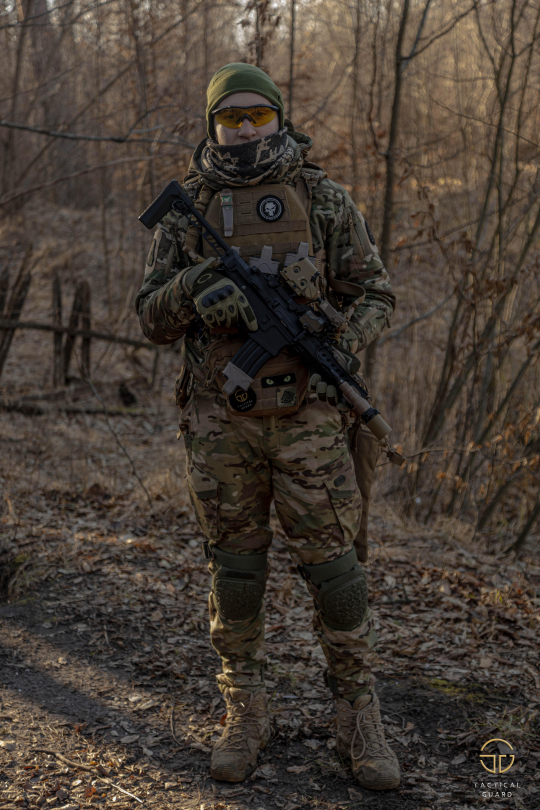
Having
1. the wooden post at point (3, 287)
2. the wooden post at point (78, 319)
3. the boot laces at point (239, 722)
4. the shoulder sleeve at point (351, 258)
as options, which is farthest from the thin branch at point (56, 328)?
the boot laces at point (239, 722)

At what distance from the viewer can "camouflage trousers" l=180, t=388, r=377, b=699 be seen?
2.24m

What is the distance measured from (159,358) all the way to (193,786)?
242 inches

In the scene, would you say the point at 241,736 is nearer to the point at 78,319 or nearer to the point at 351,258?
the point at 351,258

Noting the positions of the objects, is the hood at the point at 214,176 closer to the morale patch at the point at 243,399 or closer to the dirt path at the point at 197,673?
the morale patch at the point at 243,399

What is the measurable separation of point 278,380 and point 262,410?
120 millimetres

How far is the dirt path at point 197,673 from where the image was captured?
2232 millimetres

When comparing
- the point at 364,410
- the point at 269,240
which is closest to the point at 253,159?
the point at 269,240

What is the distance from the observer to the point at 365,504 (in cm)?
245

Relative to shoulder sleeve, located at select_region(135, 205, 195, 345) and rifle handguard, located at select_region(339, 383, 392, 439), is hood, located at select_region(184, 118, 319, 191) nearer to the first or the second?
shoulder sleeve, located at select_region(135, 205, 195, 345)

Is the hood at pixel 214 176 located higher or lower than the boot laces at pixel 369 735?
higher

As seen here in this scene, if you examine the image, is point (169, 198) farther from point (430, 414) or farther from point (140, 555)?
point (430, 414)

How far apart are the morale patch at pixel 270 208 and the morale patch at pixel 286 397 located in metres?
0.58

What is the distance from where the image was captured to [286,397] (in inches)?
86.5

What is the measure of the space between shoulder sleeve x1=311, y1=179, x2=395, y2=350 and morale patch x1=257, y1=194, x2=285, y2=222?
14cm
